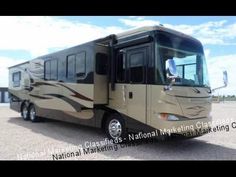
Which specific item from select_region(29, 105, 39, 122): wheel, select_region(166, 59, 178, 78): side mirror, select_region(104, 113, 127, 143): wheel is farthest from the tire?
select_region(166, 59, 178, 78): side mirror

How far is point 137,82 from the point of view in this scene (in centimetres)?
719

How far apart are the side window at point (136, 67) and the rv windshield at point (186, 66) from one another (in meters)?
0.63

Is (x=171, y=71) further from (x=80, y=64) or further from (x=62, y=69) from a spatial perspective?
A: (x=62, y=69)

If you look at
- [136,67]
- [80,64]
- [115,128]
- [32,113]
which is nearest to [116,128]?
[115,128]

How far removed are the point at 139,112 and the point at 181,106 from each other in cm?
111

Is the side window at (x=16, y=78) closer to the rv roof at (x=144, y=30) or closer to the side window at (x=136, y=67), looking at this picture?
the rv roof at (x=144, y=30)

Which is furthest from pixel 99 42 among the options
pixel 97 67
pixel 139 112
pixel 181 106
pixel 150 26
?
pixel 181 106

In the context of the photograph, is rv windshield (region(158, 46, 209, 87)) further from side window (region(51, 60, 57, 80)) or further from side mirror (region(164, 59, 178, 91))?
side window (region(51, 60, 57, 80))

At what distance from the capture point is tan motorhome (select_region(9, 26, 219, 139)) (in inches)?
261

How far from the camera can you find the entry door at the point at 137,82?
6992 millimetres

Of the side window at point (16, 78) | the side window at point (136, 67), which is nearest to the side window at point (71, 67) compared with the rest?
the side window at point (136, 67)

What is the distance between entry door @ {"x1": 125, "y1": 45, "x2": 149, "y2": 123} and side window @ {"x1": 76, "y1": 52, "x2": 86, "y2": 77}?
1663 mm

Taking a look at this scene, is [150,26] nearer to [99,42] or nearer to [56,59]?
[99,42]

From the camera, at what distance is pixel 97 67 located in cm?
812
